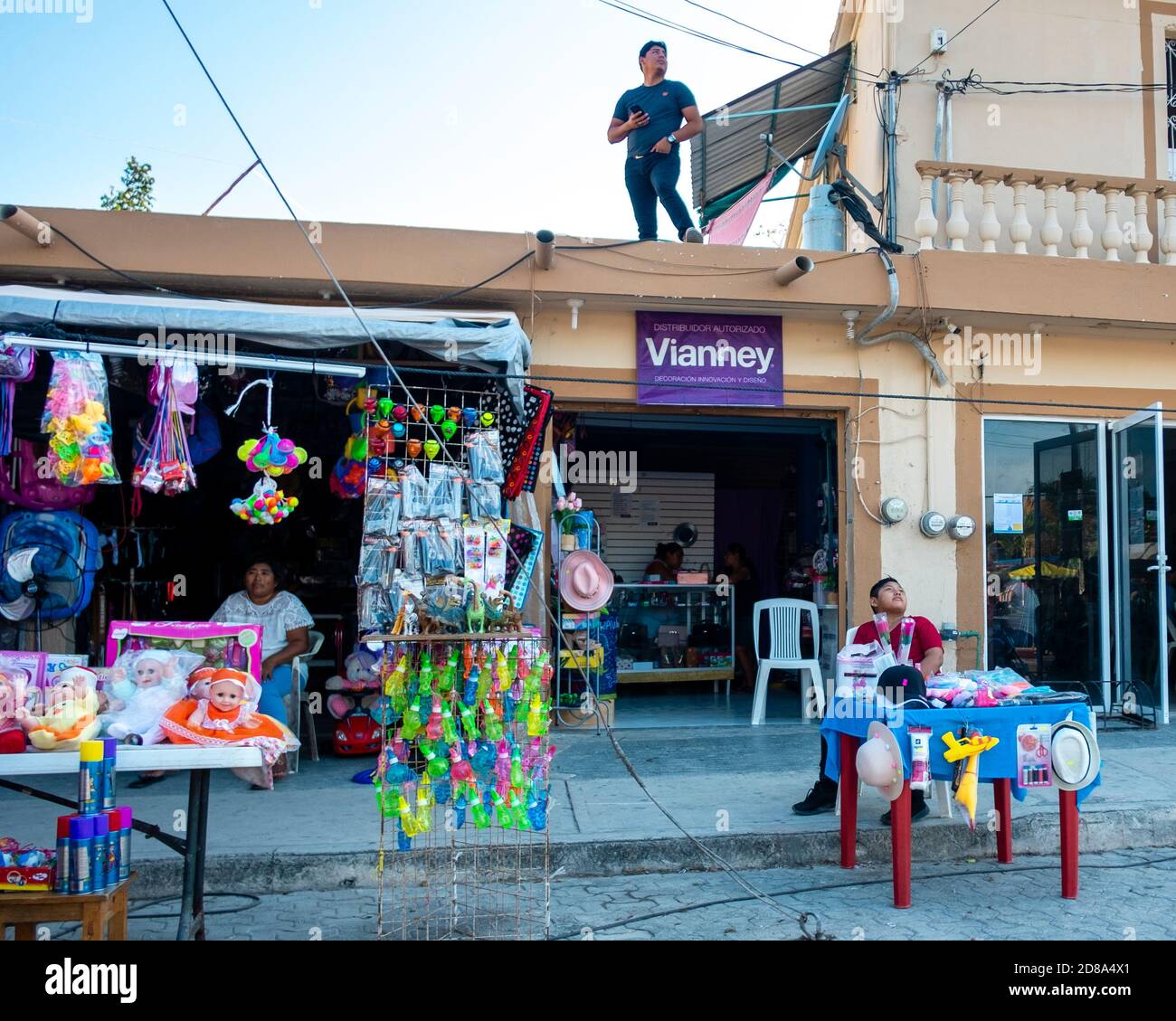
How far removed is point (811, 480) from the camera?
10555 mm

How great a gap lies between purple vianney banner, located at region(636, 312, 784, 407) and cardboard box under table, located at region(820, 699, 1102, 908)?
11.3 feet

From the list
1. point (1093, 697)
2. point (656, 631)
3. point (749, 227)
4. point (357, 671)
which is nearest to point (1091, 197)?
point (749, 227)

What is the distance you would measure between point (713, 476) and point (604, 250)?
16.9ft

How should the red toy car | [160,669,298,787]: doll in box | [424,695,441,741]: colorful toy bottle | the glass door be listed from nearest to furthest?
[160,669,298,787]: doll in box < [424,695,441,741]: colorful toy bottle < the red toy car < the glass door

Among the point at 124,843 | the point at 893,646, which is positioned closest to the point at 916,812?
the point at 893,646

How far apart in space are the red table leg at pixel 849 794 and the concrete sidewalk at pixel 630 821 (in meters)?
0.22

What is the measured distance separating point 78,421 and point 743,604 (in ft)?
24.7

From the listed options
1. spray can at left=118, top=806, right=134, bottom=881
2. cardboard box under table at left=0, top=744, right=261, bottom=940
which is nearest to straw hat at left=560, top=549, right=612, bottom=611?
cardboard box under table at left=0, top=744, right=261, bottom=940

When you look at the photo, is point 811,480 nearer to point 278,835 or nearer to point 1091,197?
point 1091,197

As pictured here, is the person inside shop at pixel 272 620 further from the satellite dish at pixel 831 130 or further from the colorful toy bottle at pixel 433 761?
the satellite dish at pixel 831 130

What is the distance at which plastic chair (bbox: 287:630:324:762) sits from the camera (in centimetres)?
697

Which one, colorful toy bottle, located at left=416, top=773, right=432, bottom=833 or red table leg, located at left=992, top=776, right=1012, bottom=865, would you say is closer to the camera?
colorful toy bottle, located at left=416, top=773, right=432, bottom=833

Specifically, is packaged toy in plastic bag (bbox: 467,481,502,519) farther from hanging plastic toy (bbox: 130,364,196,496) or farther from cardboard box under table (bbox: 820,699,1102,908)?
cardboard box under table (bbox: 820,699,1102,908)

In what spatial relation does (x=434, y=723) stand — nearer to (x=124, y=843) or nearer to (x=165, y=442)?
(x=124, y=843)
